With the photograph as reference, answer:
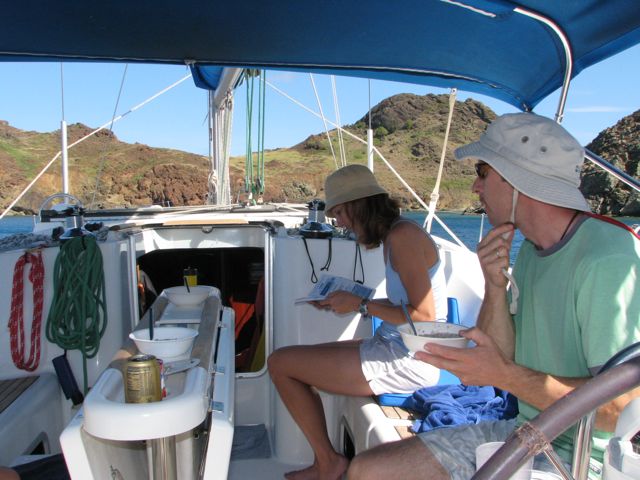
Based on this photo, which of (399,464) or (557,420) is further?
(399,464)

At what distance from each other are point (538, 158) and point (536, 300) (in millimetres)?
362

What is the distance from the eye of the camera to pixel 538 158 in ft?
4.74

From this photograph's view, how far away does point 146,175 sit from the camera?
88.4ft

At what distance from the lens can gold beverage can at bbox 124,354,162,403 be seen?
3.63ft

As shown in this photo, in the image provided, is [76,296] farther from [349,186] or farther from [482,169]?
[482,169]

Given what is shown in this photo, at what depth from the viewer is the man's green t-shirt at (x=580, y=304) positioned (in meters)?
1.16

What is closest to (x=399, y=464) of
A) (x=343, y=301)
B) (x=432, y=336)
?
(x=432, y=336)

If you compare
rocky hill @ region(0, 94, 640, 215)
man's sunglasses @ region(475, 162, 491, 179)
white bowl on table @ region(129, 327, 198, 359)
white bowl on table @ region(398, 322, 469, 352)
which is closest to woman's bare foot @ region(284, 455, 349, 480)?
white bowl on table @ region(398, 322, 469, 352)

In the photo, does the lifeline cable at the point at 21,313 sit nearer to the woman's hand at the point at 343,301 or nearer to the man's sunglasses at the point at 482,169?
the woman's hand at the point at 343,301

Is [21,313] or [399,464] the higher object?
[21,313]

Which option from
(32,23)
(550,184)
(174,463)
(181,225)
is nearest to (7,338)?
(181,225)

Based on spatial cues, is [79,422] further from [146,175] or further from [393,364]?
[146,175]

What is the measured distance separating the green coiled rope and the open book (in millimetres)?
992

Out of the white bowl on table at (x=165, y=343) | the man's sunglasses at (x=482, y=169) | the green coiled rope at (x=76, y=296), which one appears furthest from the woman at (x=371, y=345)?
the green coiled rope at (x=76, y=296)
